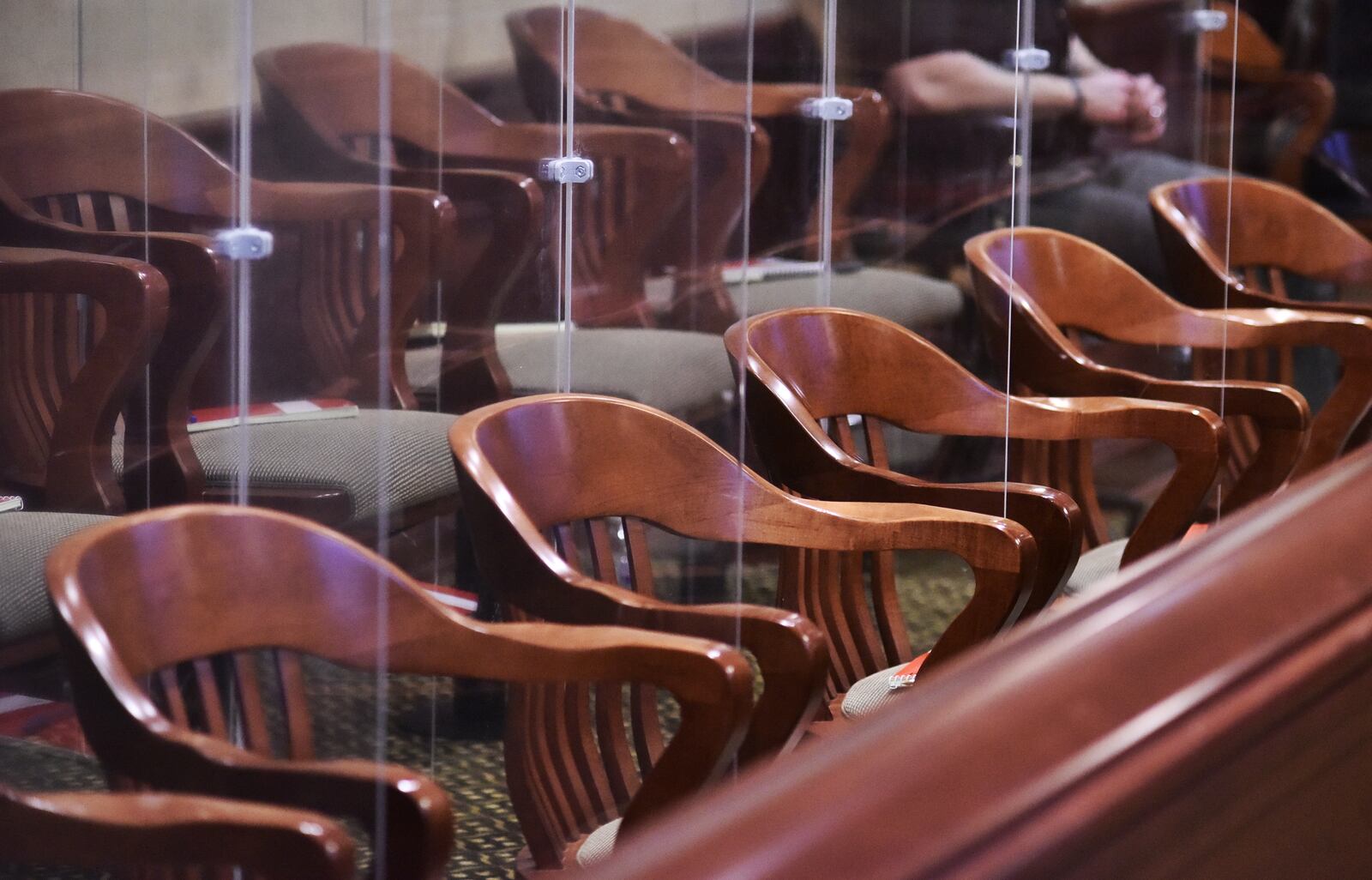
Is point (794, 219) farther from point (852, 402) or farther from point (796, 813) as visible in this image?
point (796, 813)

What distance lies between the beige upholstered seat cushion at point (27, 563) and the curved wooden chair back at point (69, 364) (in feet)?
0.09

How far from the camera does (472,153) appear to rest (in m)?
1.56

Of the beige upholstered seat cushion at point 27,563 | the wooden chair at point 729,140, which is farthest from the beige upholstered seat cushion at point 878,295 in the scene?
the beige upholstered seat cushion at point 27,563

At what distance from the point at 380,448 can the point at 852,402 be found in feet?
2.64

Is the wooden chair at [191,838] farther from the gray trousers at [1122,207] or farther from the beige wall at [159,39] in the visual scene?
the gray trousers at [1122,207]

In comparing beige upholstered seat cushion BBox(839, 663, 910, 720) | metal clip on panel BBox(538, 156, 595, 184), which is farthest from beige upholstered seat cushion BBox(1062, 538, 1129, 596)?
metal clip on panel BBox(538, 156, 595, 184)

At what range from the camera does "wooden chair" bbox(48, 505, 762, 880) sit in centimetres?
99

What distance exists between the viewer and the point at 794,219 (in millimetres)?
2150

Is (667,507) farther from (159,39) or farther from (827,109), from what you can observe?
(827,109)

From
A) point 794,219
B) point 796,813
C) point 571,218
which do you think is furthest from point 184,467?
point 794,219

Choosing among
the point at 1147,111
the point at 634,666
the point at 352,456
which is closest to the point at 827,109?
the point at 1147,111

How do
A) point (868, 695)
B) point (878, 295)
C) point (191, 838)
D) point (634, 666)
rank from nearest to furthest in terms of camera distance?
point (191, 838), point (634, 666), point (868, 695), point (878, 295)

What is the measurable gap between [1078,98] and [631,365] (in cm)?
147

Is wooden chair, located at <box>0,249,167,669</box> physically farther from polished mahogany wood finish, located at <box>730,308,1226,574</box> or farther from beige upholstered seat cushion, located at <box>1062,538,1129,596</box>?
beige upholstered seat cushion, located at <box>1062,538,1129,596</box>
